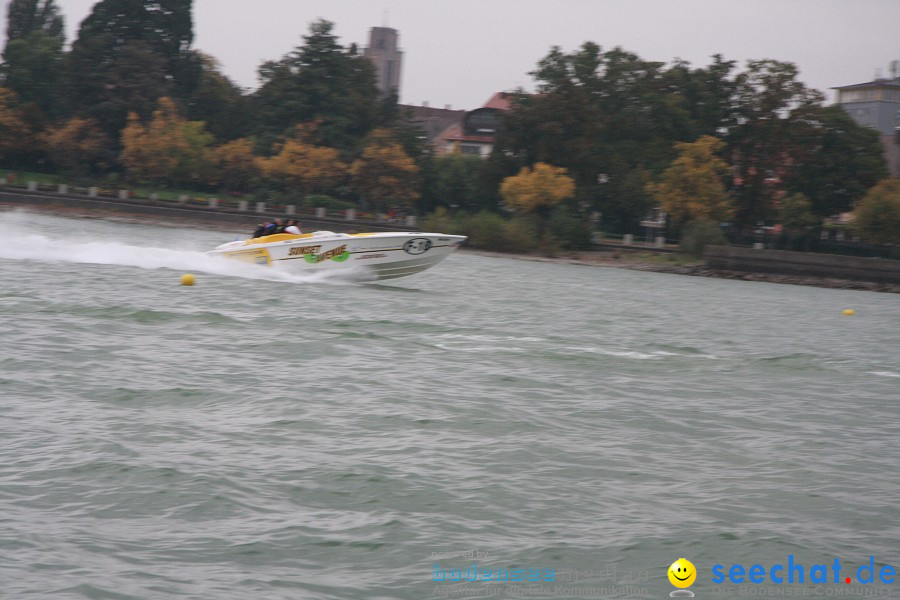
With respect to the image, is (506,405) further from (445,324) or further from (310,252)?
(310,252)

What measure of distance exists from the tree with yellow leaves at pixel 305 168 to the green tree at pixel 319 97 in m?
3.16

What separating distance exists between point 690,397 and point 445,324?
20.8ft

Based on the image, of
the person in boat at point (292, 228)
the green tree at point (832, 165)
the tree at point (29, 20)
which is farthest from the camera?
the tree at point (29, 20)

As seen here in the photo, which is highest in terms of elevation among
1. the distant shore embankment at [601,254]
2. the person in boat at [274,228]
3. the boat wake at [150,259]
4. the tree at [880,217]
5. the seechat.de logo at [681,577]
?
Answer: the tree at [880,217]

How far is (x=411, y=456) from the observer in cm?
826

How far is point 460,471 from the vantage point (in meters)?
7.93

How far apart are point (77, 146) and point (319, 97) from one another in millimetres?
15935

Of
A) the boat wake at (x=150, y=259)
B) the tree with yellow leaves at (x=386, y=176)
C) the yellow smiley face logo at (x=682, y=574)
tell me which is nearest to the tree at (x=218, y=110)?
the tree with yellow leaves at (x=386, y=176)

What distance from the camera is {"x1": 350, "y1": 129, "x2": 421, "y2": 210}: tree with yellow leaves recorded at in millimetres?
62781

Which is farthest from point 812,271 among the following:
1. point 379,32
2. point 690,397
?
point 379,32

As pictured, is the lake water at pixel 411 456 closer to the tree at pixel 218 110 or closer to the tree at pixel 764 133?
the tree at pixel 764 133

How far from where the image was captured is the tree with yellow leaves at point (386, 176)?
62781 millimetres

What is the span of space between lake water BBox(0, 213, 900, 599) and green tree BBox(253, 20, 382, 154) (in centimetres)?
5341

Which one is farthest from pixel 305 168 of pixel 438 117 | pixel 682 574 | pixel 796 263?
pixel 438 117
